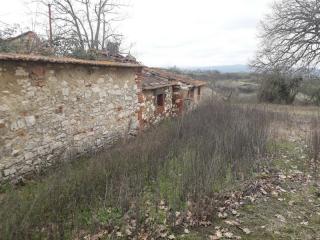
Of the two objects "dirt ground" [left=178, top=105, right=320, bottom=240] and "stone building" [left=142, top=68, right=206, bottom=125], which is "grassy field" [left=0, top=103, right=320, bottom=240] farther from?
"stone building" [left=142, top=68, right=206, bottom=125]

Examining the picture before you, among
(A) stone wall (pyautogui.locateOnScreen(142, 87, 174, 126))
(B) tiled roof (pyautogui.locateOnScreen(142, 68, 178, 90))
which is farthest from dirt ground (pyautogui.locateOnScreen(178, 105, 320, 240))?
(B) tiled roof (pyautogui.locateOnScreen(142, 68, 178, 90))

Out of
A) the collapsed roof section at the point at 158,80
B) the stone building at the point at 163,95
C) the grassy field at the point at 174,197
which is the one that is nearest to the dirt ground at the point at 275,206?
the grassy field at the point at 174,197

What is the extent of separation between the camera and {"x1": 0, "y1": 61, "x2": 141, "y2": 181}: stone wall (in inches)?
206

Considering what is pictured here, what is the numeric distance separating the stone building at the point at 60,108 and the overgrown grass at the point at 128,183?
2.01ft

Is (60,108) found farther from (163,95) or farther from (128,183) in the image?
(163,95)

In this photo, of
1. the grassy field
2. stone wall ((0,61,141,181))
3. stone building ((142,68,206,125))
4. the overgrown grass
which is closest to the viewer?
the overgrown grass

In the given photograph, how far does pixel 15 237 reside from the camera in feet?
10.8

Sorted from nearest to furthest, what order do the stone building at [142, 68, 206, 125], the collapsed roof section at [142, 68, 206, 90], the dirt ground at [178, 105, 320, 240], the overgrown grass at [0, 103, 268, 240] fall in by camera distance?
the overgrown grass at [0, 103, 268, 240] → the dirt ground at [178, 105, 320, 240] → the stone building at [142, 68, 206, 125] → the collapsed roof section at [142, 68, 206, 90]

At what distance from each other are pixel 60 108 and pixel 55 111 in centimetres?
16

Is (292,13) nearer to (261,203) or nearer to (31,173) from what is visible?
(261,203)

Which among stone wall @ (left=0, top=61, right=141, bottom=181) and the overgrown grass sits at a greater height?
stone wall @ (left=0, top=61, right=141, bottom=181)

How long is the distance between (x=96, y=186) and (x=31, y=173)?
176cm

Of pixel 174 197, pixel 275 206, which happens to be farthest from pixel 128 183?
pixel 275 206

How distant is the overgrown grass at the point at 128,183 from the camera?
12.3 ft
